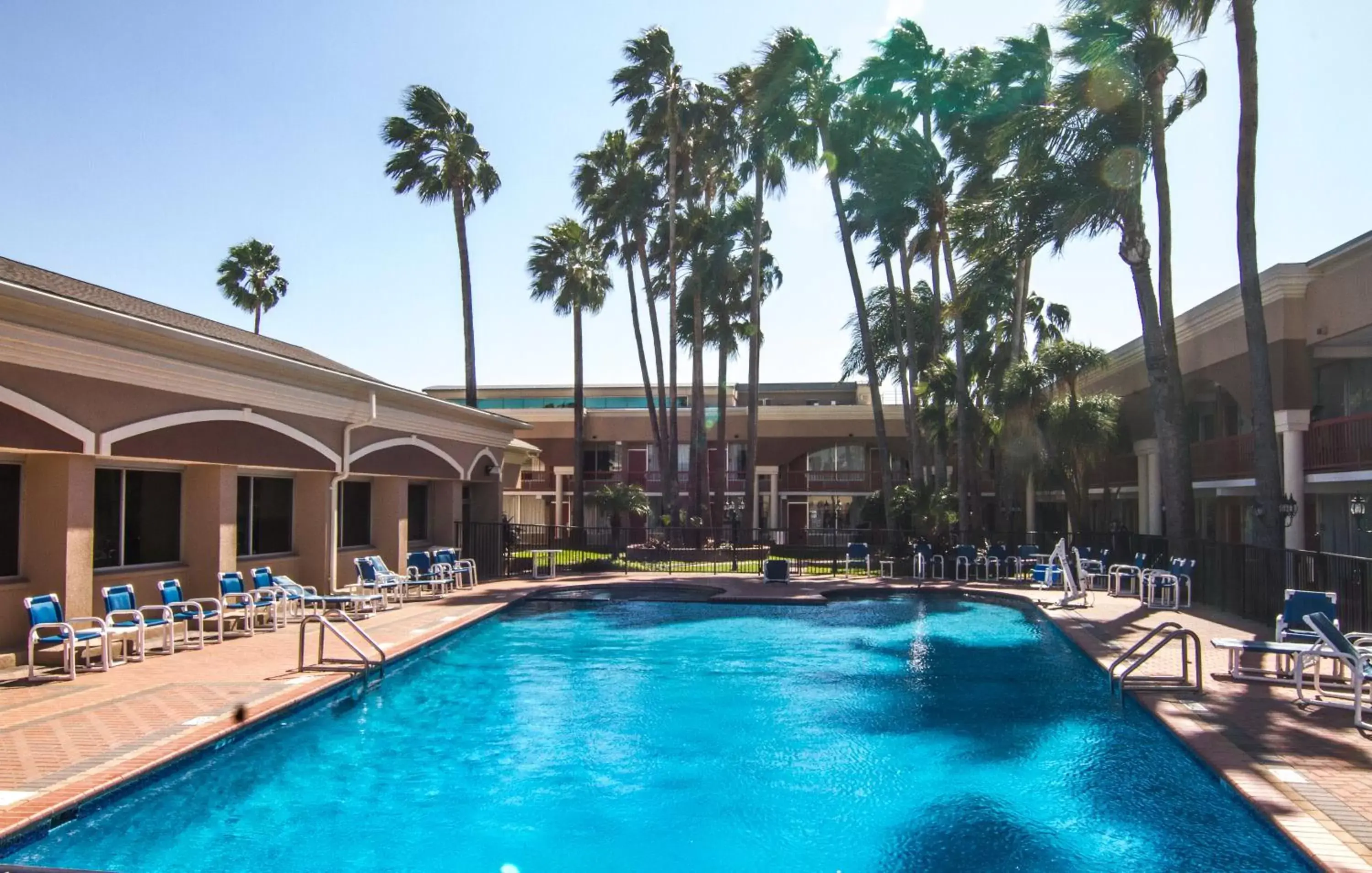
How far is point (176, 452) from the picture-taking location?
13.2 metres

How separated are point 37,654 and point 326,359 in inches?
463

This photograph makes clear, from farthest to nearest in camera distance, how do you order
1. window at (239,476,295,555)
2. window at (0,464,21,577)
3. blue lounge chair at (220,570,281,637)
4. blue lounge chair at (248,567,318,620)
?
window at (239,476,295,555), blue lounge chair at (248,567,318,620), blue lounge chair at (220,570,281,637), window at (0,464,21,577)

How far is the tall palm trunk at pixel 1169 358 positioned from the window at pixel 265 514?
1720 cm

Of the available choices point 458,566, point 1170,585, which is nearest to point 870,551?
point 1170,585

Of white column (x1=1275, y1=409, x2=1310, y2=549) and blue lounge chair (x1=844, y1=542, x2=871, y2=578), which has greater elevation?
white column (x1=1275, y1=409, x2=1310, y2=549)

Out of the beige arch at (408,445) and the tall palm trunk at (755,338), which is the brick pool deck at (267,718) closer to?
the beige arch at (408,445)

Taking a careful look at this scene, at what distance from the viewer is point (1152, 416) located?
28.8m

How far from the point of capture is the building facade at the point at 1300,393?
18.1 m

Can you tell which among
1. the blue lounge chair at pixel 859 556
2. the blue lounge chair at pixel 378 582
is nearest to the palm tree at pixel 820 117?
the blue lounge chair at pixel 859 556

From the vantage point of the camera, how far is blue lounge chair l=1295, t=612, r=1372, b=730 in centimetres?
877

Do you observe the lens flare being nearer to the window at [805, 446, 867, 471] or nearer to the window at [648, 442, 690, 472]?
the window at [805, 446, 867, 471]

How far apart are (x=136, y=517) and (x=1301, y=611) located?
1522cm

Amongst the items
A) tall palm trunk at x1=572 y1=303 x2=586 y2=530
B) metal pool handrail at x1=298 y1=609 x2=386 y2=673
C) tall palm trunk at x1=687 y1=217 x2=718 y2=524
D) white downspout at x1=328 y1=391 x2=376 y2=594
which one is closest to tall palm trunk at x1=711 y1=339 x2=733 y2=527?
tall palm trunk at x1=687 y1=217 x2=718 y2=524

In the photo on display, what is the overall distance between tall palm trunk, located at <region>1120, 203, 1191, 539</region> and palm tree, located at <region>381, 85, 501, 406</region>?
19.4 m
